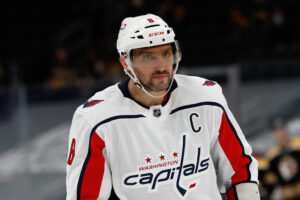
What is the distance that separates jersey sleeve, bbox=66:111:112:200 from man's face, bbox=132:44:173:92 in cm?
26

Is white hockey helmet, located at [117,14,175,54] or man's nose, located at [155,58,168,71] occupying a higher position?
white hockey helmet, located at [117,14,175,54]

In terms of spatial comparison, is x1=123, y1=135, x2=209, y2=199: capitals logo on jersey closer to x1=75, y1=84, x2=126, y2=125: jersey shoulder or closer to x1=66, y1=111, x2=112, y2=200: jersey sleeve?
x1=66, y1=111, x2=112, y2=200: jersey sleeve

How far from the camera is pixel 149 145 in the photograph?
7.01ft

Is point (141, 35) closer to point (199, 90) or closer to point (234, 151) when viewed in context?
point (199, 90)

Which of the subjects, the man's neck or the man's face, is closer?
the man's face

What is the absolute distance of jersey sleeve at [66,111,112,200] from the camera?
210 centimetres

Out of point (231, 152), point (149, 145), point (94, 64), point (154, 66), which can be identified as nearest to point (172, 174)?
point (149, 145)

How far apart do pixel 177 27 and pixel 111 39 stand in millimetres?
1246

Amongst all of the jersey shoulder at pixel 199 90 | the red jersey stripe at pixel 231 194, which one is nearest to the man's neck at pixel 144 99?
the jersey shoulder at pixel 199 90

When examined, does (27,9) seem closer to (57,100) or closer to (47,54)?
(47,54)

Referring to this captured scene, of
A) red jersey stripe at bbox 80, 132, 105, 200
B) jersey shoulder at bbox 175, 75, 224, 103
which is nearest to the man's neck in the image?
jersey shoulder at bbox 175, 75, 224, 103

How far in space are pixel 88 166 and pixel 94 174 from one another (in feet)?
0.12

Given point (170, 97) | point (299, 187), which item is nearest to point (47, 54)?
point (299, 187)

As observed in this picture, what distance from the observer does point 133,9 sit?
9953mm
